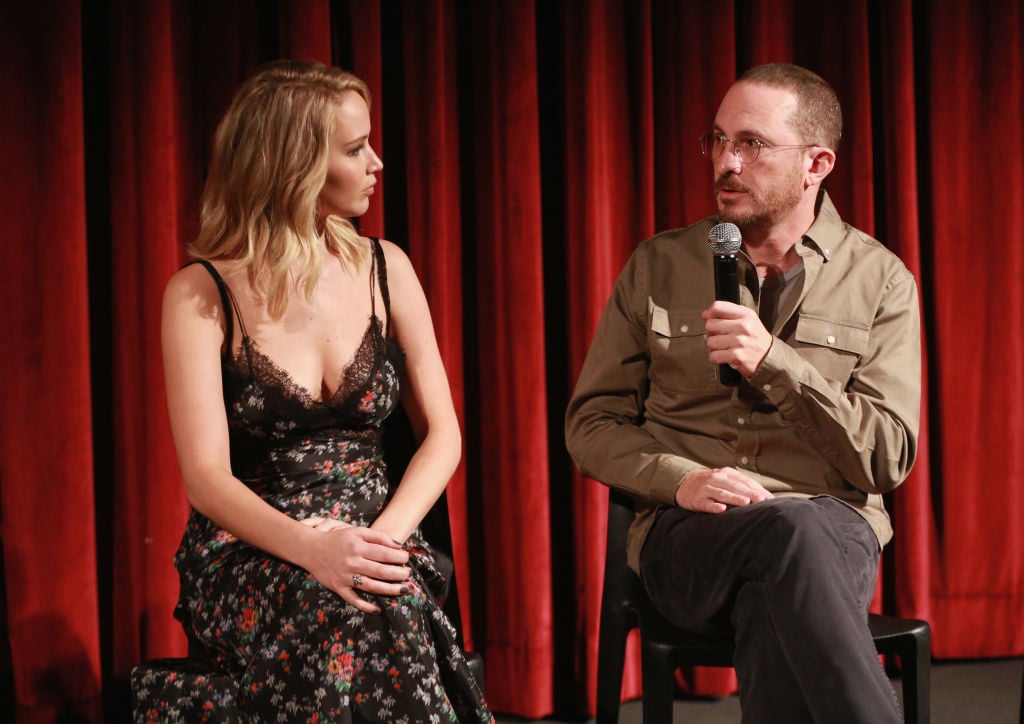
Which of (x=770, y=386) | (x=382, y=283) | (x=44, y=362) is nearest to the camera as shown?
(x=770, y=386)

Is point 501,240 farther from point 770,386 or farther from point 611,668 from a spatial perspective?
point 611,668

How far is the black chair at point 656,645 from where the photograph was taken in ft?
6.01

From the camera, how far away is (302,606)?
1588 mm

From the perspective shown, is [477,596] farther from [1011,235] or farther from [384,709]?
[1011,235]

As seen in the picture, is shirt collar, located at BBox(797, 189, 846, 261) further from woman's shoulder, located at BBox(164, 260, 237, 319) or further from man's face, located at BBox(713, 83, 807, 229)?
woman's shoulder, located at BBox(164, 260, 237, 319)

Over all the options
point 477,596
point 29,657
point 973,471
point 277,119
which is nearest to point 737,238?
point 277,119

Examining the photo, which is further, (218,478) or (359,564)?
(218,478)

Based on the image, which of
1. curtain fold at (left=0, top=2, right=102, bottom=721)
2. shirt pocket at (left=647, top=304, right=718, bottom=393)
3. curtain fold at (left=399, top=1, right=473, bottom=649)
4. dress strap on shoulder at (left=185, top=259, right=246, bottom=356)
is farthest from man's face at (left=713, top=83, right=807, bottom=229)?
curtain fold at (left=0, top=2, right=102, bottom=721)

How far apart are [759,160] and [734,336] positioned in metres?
0.46

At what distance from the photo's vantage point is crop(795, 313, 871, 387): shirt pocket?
6.56ft

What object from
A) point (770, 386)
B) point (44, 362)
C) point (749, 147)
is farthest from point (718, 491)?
point (44, 362)

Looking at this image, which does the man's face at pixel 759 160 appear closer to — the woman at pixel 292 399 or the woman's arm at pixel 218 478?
the woman at pixel 292 399

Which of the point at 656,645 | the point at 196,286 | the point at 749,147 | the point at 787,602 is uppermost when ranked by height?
the point at 749,147

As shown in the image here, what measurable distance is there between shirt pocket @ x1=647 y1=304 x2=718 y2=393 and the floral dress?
0.51m
